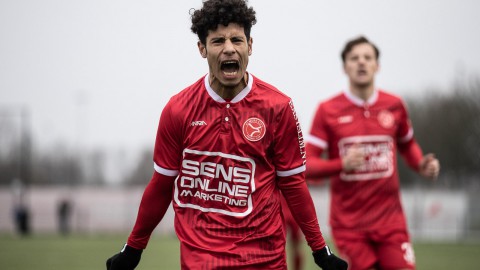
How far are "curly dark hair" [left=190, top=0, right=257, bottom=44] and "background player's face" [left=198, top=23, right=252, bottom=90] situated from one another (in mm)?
36

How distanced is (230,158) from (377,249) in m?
2.95

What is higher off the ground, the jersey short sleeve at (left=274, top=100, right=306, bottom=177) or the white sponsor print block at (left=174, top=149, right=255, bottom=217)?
the jersey short sleeve at (left=274, top=100, right=306, bottom=177)

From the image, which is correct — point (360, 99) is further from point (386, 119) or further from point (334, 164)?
point (334, 164)

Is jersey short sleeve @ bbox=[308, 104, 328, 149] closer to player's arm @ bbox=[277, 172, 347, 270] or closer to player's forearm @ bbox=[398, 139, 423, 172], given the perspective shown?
player's forearm @ bbox=[398, 139, 423, 172]

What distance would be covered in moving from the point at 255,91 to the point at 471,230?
105ft

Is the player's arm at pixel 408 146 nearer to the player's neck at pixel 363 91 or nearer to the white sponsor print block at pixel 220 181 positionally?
the player's neck at pixel 363 91

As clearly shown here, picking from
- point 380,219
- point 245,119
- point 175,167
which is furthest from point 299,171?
point 380,219

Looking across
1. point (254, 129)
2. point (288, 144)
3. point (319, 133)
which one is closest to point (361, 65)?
point (319, 133)

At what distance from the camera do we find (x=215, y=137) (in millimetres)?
4750

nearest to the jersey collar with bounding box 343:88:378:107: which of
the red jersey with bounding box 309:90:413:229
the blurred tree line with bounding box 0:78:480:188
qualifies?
the red jersey with bounding box 309:90:413:229

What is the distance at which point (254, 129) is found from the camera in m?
4.73

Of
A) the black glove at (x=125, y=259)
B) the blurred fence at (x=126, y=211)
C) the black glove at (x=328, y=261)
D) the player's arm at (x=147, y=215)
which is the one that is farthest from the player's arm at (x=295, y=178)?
the blurred fence at (x=126, y=211)

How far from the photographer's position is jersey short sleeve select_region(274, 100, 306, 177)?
475 cm

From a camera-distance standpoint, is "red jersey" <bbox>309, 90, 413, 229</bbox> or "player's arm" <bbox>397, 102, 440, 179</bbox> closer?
"red jersey" <bbox>309, 90, 413, 229</bbox>
